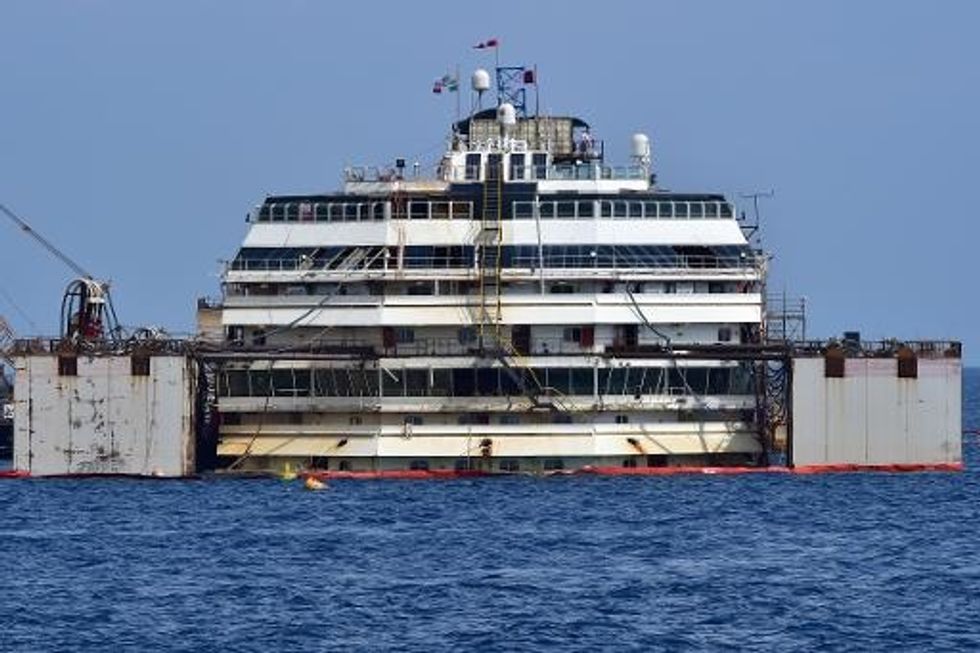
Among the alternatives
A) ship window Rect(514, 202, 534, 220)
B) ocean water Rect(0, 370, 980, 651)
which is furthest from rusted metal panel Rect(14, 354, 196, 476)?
ship window Rect(514, 202, 534, 220)

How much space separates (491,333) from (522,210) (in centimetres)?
531

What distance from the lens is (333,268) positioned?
380 feet

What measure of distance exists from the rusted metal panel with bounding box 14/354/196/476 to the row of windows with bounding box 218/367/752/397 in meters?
4.04

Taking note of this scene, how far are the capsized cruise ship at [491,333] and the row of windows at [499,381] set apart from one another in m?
0.05

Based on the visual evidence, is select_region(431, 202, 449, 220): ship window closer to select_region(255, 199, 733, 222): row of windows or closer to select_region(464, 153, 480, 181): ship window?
select_region(255, 199, 733, 222): row of windows

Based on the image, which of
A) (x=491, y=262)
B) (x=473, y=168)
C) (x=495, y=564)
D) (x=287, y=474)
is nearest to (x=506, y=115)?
(x=473, y=168)

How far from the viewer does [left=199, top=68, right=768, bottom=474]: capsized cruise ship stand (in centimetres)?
11394

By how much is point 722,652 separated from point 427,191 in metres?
49.4

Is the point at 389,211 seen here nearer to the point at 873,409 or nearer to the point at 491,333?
the point at 491,333

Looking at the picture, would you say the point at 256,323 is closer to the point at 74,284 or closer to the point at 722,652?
the point at 74,284

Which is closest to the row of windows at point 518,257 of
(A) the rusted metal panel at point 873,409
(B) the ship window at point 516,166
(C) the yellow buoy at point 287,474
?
(B) the ship window at point 516,166

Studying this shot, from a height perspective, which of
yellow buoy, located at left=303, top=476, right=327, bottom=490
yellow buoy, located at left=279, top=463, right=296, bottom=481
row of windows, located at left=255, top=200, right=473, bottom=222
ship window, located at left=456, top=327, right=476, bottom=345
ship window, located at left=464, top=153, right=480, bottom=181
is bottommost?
yellow buoy, located at left=303, top=476, right=327, bottom=490

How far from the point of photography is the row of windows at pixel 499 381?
4476 inches

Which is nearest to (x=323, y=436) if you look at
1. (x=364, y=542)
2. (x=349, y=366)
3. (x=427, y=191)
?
(x=349, y=366)
